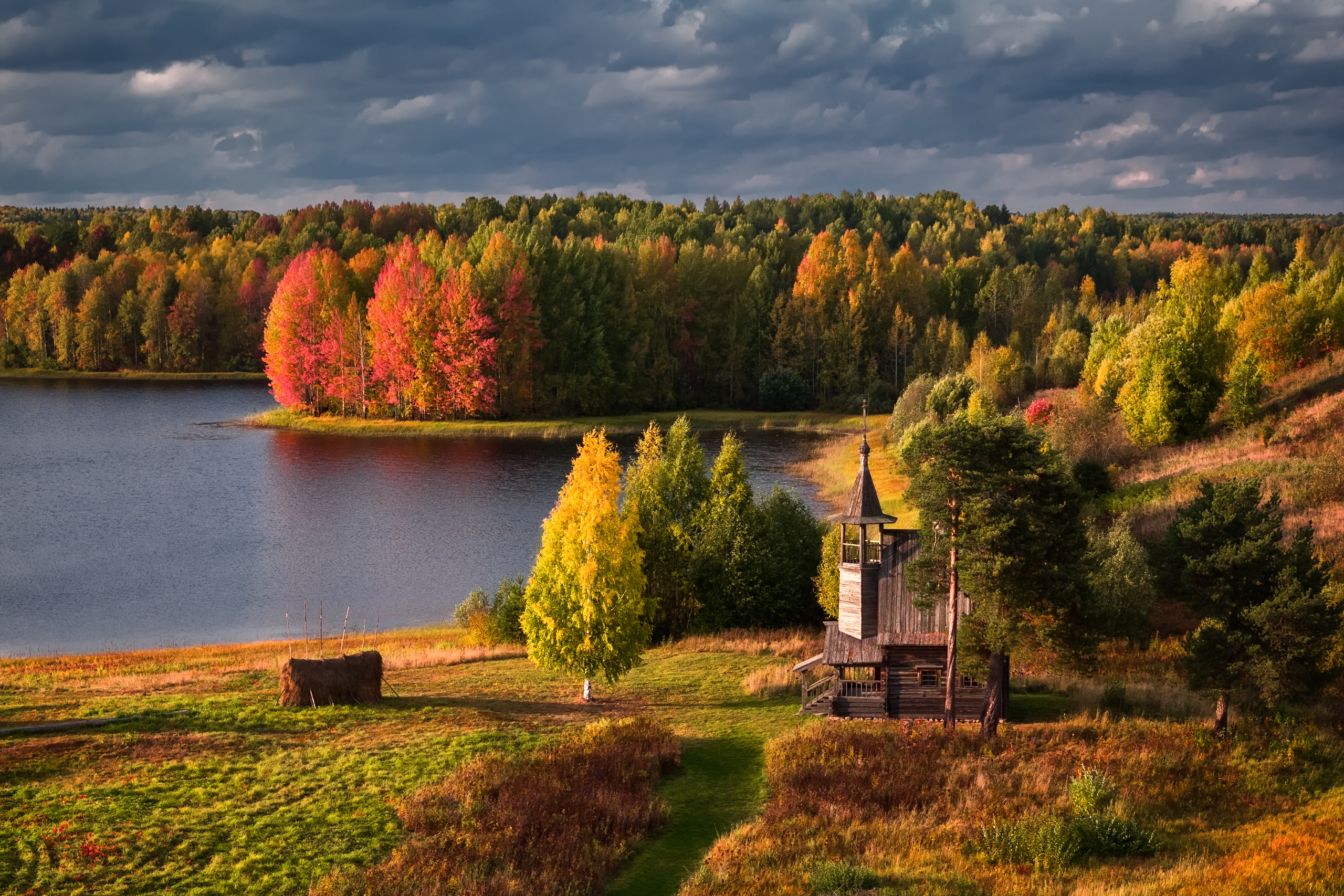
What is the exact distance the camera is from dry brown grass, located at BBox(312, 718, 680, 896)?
61.5 feet

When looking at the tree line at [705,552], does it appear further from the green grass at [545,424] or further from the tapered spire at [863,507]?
the green grass at [545,424]

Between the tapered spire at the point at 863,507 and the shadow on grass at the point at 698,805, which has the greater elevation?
the tapered spire at the point at 863,507

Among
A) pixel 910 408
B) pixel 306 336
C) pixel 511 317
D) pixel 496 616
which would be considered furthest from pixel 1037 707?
pixel 306 336

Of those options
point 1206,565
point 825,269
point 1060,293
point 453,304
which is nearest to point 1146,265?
point 1060,293

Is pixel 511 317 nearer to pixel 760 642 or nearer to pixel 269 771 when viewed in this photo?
pixel 760 642

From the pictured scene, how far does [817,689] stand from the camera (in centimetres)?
3206

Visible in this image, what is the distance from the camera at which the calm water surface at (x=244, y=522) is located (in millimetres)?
43125

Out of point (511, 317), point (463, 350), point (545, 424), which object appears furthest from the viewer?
point (511, 317)

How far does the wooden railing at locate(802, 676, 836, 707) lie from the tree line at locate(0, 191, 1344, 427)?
117 feet

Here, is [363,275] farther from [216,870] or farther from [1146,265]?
[1146,265]

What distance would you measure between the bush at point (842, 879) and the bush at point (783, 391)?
320 ft

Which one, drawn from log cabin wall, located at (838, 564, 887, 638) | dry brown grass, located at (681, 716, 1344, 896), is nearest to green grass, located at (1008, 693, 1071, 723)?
dry brown grass, located at (681, 716, 1344, 896)

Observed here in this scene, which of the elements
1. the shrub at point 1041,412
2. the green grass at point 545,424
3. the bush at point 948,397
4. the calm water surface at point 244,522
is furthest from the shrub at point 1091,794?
the green grass at point 545,424

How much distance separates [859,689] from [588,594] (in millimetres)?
8066
